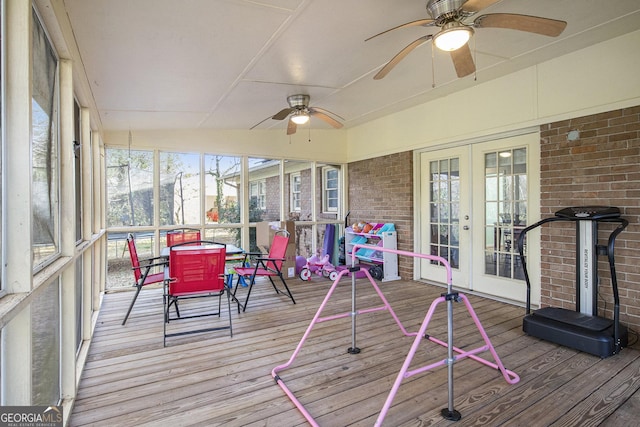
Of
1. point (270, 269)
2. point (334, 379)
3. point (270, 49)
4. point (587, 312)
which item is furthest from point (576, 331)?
point (270, 49)

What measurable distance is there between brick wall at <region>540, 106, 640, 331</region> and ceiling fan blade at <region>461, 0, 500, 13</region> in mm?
2314

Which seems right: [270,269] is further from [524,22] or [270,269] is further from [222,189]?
[524,22]

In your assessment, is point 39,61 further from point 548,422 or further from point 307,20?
point 548,422

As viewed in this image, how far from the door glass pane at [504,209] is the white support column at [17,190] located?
488cm

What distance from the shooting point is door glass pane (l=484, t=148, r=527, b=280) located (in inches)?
173

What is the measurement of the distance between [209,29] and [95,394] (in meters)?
2.85

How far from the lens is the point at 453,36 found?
2.49 m

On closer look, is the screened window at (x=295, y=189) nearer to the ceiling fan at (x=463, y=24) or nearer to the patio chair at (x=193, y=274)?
the patio chair at (x=193, y=274)

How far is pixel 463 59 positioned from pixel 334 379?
286 centimetres

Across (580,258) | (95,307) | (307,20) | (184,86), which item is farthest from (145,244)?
(580,258)

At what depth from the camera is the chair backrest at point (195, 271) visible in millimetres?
3309

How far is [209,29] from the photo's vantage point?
2584mm

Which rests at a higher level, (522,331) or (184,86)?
(184,86)

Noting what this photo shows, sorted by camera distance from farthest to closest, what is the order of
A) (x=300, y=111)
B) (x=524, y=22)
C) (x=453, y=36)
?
(x=300, y=111) < (x=453, y=36) < (x=524, y=22)
